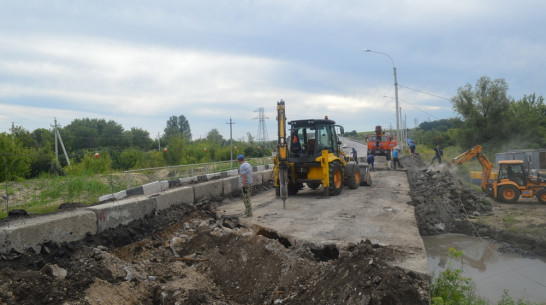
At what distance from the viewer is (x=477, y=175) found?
66.6ft

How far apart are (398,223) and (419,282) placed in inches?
143

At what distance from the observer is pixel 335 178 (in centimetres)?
1338

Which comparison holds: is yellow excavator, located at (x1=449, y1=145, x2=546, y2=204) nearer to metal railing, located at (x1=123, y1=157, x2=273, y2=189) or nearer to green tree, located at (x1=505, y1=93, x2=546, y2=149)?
metal railing, located at (x1=123, y1=157, x2=273, y2=189)

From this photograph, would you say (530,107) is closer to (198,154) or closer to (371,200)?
(198,154)

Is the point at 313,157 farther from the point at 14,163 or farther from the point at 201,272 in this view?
the point at 14,163

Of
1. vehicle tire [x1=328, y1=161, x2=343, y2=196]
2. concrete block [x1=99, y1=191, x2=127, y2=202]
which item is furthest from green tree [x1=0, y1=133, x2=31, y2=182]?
vehicle tire [x1=328, y1=161, x2=343, y2=196]

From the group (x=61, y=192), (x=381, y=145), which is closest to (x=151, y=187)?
(x=61, y=192)

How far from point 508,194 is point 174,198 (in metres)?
13.5

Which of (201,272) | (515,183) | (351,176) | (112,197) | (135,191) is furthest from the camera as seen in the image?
(515,183)

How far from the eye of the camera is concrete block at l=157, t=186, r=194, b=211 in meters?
9.15

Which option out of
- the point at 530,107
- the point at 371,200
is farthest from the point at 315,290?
the point at 530,107

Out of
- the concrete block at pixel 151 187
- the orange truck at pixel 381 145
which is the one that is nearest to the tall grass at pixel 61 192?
the concrete block at pixel 151 187

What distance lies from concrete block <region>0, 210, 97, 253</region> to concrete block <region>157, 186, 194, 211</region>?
2.44 metres

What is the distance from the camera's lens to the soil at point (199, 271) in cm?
442
